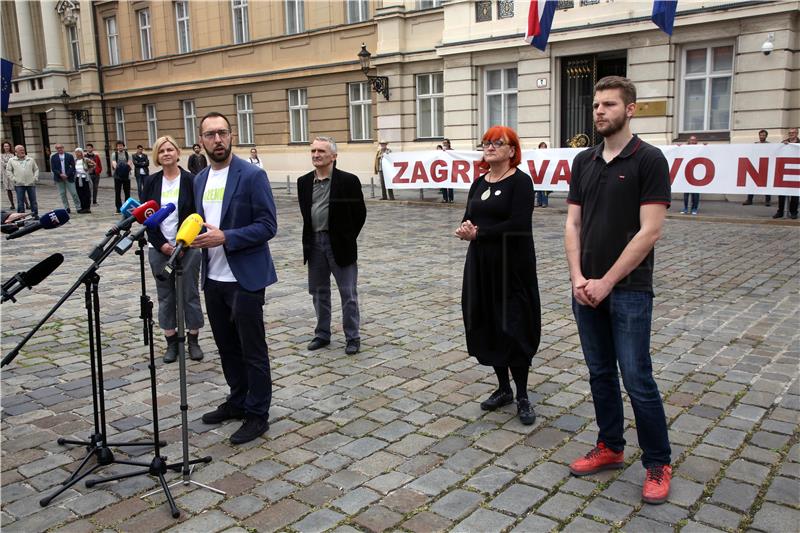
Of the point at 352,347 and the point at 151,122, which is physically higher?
the point at 151,122

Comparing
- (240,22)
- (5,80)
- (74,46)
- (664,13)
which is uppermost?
(74,46)

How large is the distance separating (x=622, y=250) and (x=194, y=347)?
412cm

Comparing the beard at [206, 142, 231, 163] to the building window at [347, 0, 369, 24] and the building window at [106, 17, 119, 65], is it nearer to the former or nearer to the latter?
the building window at [347, 0, 369, 24]

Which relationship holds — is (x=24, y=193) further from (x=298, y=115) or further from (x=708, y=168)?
(x=708, y=168)

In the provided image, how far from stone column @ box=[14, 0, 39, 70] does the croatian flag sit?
115 ft

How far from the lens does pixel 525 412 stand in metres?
4.71

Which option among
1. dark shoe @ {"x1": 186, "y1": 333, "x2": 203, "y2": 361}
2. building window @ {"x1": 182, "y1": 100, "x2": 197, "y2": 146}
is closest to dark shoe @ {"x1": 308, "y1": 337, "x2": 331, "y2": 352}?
dark shoe @ {"x1": 186, "y1": 333, "x2": 203, "y2": 361}

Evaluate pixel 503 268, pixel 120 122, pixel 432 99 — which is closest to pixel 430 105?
pixel 432 99

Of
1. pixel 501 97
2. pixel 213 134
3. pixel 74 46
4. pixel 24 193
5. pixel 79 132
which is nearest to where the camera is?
pixel 213 134

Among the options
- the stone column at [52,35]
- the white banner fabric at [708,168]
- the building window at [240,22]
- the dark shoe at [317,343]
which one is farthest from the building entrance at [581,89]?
the stone column at [52,35]

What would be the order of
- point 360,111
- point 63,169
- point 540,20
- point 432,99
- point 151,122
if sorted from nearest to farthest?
1. point 540,20
2. point 63,169
3. point 432,99
4. point 360,111
5. point 151,122

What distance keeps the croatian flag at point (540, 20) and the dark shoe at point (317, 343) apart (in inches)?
583

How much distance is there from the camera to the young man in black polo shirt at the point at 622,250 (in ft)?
11.5

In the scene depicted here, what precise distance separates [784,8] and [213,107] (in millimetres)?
22902
